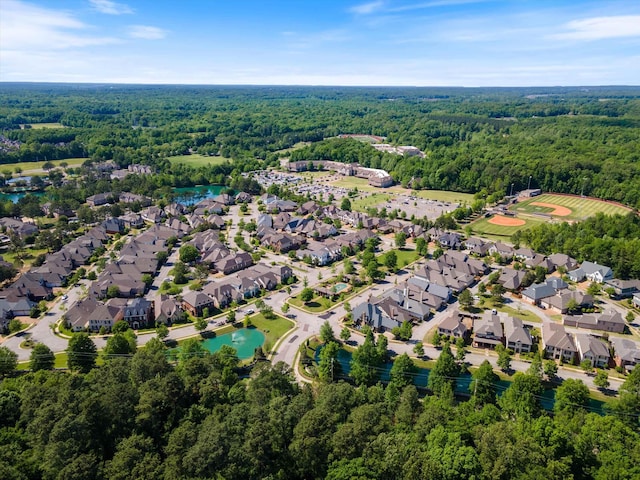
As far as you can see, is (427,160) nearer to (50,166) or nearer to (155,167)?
(155,167)

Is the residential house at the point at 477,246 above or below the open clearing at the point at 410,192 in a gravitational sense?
below

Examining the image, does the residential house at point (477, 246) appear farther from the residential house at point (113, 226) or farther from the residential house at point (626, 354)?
the residential house at point (113, 226)

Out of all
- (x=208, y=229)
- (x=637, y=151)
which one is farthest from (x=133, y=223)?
(x=637, y=151)

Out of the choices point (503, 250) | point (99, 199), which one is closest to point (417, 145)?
point (503, 250)

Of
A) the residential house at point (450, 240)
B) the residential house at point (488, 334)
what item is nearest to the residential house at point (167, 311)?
the residential house at point (488, 334)

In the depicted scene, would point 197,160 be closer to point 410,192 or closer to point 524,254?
point 410,192

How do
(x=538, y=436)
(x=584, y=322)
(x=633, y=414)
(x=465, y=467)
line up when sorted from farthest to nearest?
(x=584, y=322) < (x=633, y=414) < (x=538, y=436) < (x=465, y=467)
